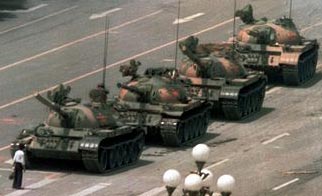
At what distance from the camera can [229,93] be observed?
5647 cm

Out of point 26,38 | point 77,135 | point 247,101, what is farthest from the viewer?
point 26,38

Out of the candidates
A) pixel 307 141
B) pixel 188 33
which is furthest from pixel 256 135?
pixel 188 33

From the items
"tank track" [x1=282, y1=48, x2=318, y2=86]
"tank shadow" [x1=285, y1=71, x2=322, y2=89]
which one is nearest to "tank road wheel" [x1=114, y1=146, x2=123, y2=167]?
"tank track" [x1=282, y1=48, x2=318, y2=86]

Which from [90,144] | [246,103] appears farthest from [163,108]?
[246,103]

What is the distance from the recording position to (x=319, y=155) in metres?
50.7

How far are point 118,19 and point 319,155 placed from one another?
2885cm

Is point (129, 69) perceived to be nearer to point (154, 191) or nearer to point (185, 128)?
point (185, 128)

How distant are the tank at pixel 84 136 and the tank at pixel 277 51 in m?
14.2

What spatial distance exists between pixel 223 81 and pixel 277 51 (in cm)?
766

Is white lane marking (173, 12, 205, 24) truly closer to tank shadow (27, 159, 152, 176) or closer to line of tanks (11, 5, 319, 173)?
line of tanks (11, 5, 319, 173)

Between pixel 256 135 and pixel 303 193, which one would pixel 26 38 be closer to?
pixel 256 135

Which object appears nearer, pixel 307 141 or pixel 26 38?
pixel 307 141

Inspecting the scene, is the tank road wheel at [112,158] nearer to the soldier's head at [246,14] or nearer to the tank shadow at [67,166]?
the tank shadow at [67,166]

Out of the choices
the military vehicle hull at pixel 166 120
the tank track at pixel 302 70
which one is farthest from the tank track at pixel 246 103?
the tank track at pixel 302 70
